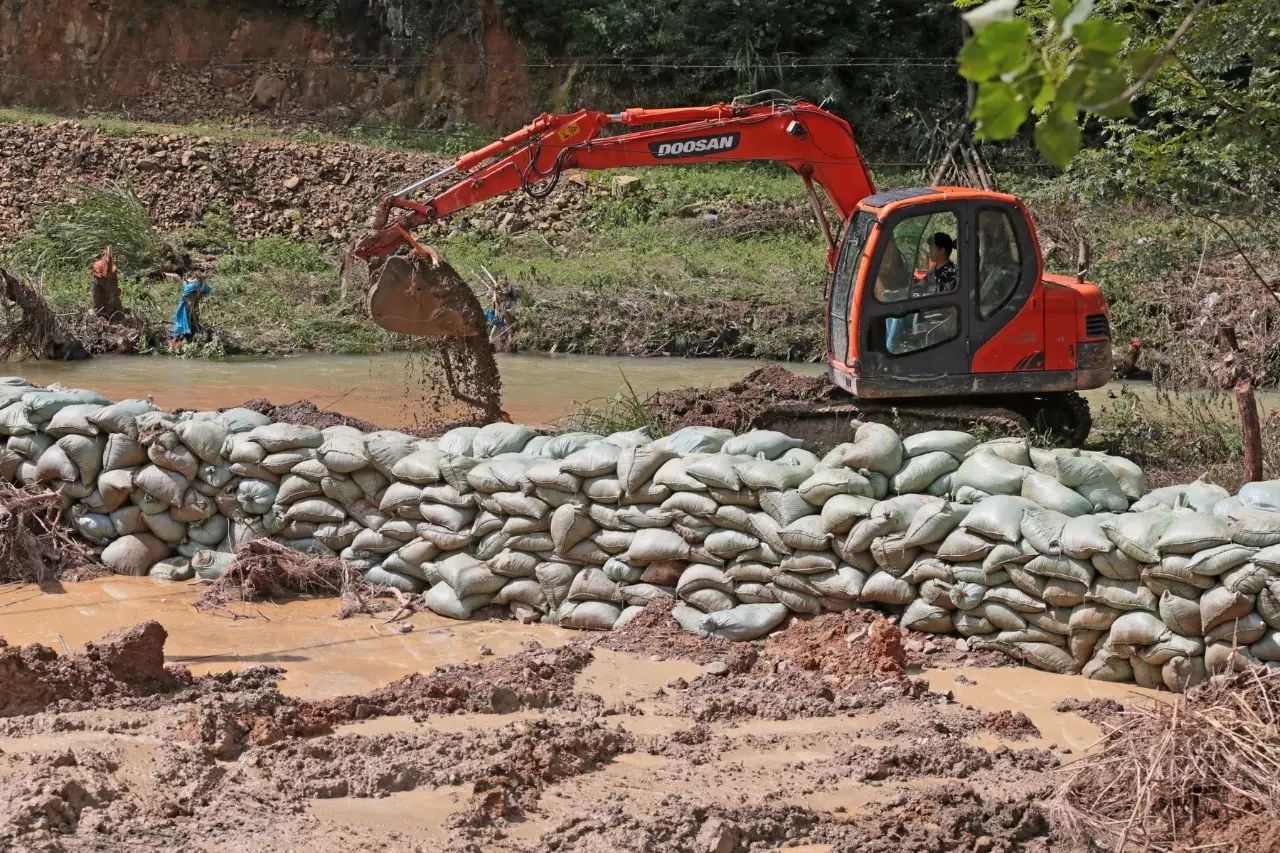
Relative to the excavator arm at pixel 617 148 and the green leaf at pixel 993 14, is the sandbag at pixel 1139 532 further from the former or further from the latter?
the excavator arm at pixel 617 148

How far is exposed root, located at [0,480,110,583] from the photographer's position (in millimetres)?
7473

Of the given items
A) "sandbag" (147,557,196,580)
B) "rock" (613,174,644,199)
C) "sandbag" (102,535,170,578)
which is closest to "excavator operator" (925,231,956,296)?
"sandbag" (147,557,196,580)

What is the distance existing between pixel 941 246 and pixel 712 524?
10.6 feet

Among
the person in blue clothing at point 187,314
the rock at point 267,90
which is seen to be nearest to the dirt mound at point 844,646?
the person in blue clothing at point 187,314

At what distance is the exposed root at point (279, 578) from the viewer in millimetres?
7156

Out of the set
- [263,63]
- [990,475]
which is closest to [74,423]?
[990,475]

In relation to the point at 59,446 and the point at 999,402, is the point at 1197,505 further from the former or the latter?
the point at 59,446

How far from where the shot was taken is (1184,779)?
419 cm

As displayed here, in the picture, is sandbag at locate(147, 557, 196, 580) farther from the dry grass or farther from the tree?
the tree

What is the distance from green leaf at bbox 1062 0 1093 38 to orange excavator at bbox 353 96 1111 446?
22.0ft

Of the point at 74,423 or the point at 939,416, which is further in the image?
the point at 939,416

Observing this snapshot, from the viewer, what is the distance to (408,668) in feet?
20.7

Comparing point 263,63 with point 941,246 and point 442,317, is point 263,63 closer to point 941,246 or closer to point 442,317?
point 442,317

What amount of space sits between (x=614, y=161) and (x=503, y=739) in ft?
17.4
